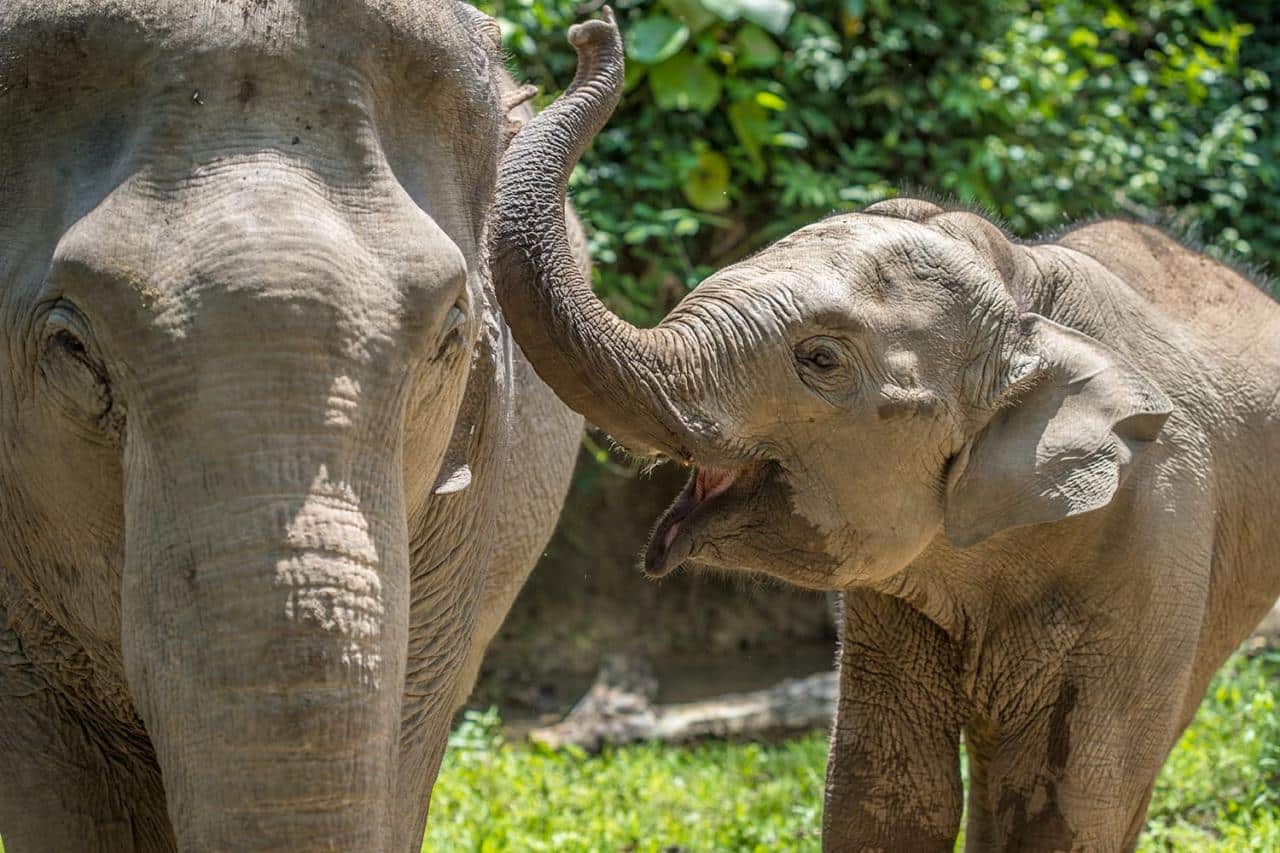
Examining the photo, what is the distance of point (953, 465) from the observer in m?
3.54

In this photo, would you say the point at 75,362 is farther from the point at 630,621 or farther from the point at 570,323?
the point at 630,621

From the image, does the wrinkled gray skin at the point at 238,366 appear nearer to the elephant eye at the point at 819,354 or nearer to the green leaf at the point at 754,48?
the elephant eye at the point at 819,354

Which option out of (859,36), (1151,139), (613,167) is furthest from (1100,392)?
(1151,139)

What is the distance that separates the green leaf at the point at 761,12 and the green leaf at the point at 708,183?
0.57 m

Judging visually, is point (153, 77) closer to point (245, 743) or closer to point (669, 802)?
point (245, 743)

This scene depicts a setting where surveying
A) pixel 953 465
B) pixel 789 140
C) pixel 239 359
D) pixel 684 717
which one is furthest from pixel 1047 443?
pixel 789 140

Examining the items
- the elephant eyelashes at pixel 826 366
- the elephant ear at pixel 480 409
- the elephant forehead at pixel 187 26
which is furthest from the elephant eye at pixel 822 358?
the elephant forehead at pixel 187 26

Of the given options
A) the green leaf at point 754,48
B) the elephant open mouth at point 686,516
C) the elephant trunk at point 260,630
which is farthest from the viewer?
the green leaf at point 754,48

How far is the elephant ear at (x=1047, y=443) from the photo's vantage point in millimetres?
3492

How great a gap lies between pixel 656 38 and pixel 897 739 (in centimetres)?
389

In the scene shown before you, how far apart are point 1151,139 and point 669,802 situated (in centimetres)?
443

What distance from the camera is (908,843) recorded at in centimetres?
394

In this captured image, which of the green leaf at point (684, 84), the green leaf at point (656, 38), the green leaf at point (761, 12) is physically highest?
the green leaf at point (761, 12)

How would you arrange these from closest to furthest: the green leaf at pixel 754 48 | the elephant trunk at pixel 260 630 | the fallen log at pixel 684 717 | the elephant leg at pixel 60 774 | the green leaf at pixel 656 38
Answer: the elephant trunk at pixel 260 630 → the elephant leg at pixel 60 774 → the fallen log at pixel 684 717 → the green leaf at pixel 656 38 → the green leaf at pixel 754 48
